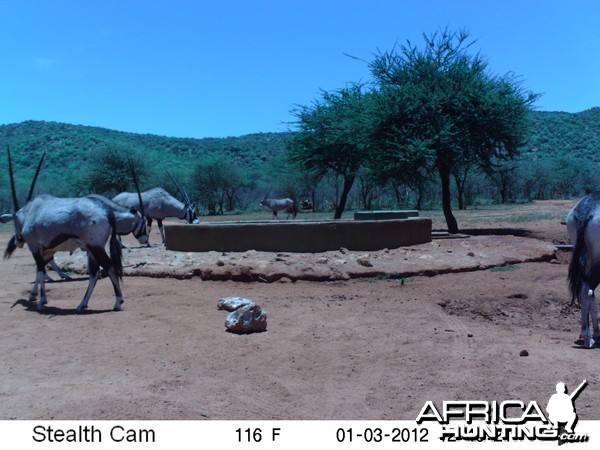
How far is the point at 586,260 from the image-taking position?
297 inches

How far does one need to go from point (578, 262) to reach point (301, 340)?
3394 mm

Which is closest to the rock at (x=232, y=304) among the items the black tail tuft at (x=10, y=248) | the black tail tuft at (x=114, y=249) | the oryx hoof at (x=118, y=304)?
the oryx hoof at (x=118, y=304)

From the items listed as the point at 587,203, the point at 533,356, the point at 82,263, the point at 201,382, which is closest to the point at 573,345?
the point at 533,356

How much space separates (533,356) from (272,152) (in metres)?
68.0

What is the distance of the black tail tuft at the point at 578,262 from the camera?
7496 millimetres

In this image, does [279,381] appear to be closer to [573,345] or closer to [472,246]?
[573,345]

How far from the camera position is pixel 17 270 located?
48.3 feet

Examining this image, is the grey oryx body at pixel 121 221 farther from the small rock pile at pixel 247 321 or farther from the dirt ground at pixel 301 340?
the small rock pile at pixel 247 321

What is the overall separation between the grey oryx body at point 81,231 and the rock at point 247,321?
7.77 ft

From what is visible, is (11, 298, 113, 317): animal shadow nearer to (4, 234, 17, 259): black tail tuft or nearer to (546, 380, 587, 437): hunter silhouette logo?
(4, 234, 17, 259): black tail tuft

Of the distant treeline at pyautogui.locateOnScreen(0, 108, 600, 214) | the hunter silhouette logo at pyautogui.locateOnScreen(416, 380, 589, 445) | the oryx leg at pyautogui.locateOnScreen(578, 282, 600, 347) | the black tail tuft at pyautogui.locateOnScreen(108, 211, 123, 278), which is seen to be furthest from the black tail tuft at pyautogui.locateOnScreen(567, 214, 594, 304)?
the distant treeline at pyautogui.locateOnScreen(0, 108, 600, 214)

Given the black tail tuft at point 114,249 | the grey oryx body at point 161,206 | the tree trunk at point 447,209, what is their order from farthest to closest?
the grey oryx body at point 161,206 → the tree trunk at point 447,209 → the black tail tuft at point 114,249

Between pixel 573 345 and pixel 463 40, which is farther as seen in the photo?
pixel 463 40
